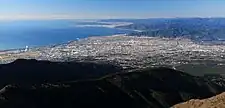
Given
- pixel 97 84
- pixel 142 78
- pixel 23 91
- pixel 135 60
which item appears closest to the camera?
pixel 23 91

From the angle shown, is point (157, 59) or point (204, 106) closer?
point (204, 106)

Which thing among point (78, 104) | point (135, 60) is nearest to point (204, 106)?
point (78, 104)

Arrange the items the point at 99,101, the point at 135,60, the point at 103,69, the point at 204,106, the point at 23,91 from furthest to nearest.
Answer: the point at 135,60 → the point at 103,69 → the point at 99,101 → the point at 23,91 → the point at 204,106

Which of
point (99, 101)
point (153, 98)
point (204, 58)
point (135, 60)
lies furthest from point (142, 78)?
point (204, 58)

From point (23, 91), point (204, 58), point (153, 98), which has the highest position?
point (23, 91)

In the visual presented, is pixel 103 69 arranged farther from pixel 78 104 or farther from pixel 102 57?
pixel 102 57

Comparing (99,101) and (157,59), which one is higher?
(99,101)

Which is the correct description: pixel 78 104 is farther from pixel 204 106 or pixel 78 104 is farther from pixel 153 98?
pixel 204 106
